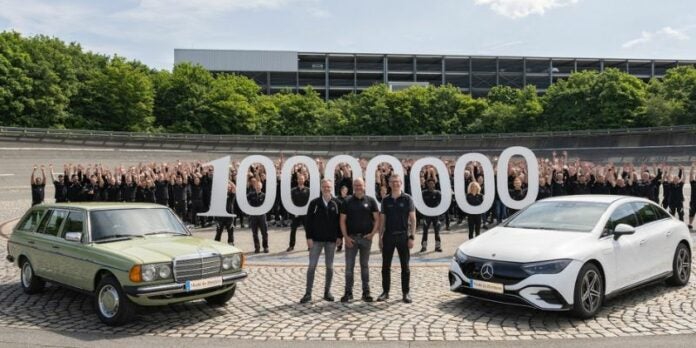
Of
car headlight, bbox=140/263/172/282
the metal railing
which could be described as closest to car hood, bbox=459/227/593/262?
car headlight, bbox=140/263/172/282

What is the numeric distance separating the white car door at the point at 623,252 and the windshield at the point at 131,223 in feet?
21.8

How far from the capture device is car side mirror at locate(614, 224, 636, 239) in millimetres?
8195

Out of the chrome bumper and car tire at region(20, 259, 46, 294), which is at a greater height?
the chrome bumper

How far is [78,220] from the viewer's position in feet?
28.6

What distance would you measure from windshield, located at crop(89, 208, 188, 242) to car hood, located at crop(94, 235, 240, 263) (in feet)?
0.77

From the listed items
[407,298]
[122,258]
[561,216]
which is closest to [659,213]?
[561,216]

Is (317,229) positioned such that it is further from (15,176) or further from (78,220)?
(15,176)

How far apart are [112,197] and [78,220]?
12001 millimetres

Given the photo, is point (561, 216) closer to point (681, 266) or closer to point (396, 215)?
point (681, 266)

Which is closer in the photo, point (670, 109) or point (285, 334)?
point (285, 334)

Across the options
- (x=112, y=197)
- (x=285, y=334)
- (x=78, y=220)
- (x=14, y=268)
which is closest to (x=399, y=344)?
(x=285, y=334)

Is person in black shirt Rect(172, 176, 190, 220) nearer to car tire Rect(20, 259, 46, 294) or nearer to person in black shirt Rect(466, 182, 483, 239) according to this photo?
car tire Rect(20, 259, 46, 294)

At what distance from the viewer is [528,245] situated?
798 cm

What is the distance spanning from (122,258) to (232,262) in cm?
155
